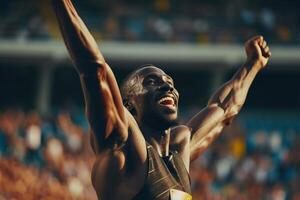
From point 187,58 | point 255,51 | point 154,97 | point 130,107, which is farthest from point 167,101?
point 187,58

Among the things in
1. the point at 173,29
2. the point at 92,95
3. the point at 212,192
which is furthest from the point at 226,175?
the point at 92,95

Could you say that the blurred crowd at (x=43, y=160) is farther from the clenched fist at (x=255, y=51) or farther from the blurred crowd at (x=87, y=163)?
the clenched fist at (x=255, y=51)

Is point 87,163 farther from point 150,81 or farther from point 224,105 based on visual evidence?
point 150,81

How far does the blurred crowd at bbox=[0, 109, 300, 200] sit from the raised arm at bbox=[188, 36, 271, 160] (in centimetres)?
572

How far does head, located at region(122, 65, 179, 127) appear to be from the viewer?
5.42 m

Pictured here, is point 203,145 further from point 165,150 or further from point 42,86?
point 42,86

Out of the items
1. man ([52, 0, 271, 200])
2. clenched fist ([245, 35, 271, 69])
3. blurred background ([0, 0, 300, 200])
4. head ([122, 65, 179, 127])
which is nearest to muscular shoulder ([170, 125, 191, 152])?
man ([52, 0, 271, 200])

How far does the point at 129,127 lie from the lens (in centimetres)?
523

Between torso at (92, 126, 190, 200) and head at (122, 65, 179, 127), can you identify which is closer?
torso at (92, 126, 190, 200)

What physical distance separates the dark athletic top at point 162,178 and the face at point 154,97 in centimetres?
21

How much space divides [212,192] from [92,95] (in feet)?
35.9

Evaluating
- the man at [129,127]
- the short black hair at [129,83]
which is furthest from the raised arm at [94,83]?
the short black hair at [129,83]

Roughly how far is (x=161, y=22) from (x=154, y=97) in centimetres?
1764

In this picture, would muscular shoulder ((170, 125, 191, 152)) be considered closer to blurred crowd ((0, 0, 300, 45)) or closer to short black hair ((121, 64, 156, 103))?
short black hair ((121, 64, 156, 103))
